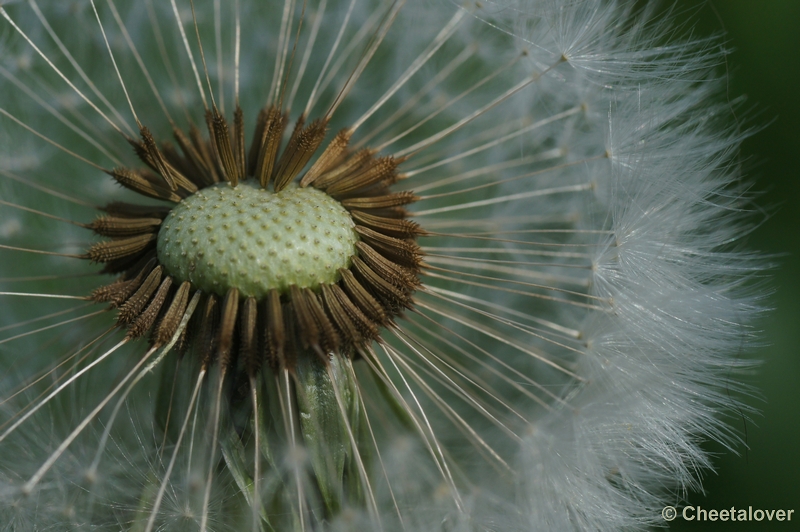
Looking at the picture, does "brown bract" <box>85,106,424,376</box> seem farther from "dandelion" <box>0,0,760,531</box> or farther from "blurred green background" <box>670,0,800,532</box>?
"blurred green background" <box>670,0,800,532</box>

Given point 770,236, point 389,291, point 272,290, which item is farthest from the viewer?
point 770,236

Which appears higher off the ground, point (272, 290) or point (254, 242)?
point (254, 242)

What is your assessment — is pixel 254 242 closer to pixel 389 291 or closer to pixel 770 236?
pixel 389 291

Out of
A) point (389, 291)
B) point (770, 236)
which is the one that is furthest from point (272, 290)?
point (770, 236)

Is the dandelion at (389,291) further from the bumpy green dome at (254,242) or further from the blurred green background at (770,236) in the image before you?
the blurred green background at (770,236)

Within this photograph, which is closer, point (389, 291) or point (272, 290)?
point (272, 290)

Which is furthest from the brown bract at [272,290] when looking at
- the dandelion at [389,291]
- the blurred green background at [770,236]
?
the blurred green background at [770,236]

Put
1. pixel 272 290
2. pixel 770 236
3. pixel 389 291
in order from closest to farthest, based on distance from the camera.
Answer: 1. pixel 272 290
2. pixel 389 291
3. pixel 770 236

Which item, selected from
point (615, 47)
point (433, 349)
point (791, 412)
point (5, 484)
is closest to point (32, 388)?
point (5, 484)
